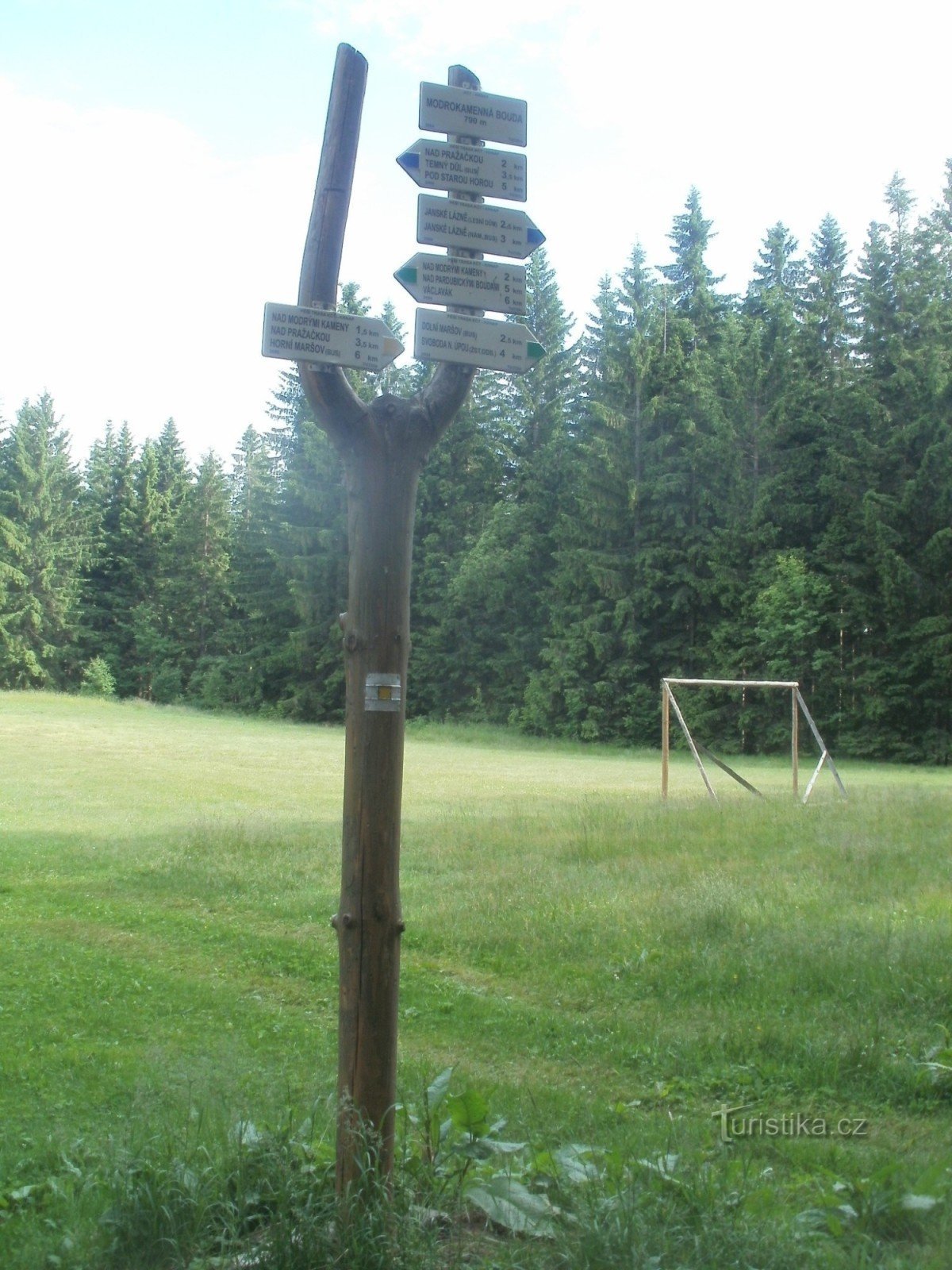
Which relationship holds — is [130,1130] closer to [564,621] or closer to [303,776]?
[303,776]

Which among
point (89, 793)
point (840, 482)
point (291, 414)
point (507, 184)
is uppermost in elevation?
point (291, 414)

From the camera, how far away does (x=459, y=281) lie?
3.90 meters

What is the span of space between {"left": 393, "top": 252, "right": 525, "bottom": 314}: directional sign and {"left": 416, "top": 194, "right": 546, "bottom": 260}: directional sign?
48 mm

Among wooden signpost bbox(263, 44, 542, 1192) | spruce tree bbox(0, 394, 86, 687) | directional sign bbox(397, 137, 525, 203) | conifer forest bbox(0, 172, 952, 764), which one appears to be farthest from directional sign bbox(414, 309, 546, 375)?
spruce tree bbox(0, 394, 86, 687)

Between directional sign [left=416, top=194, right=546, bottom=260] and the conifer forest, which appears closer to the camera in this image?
directional sign [left=416, top=194, right=546, bottom=260]

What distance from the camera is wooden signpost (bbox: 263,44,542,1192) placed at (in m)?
3.65

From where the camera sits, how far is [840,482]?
42562 millimetres

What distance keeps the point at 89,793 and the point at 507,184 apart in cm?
2000

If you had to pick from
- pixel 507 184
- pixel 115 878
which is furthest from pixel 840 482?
pixel 507 184

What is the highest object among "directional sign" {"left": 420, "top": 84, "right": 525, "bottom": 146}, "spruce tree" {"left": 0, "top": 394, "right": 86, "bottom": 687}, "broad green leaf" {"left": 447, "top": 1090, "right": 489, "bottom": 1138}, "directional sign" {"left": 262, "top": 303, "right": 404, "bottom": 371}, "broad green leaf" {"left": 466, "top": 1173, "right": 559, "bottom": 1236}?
"spruce tree" {"left": 0, "top": 394, "right": 86, "bottom": 687}

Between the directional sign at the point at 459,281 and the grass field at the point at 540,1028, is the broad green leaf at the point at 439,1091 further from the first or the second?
the directional sign at the point at 459,281

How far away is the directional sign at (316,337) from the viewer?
3.66 m

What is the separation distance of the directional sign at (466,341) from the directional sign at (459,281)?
0.05 metres

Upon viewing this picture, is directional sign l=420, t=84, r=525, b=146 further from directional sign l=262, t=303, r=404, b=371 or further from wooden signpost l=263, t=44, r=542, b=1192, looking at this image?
directional sign l=262, t=303, r=404, b=371
